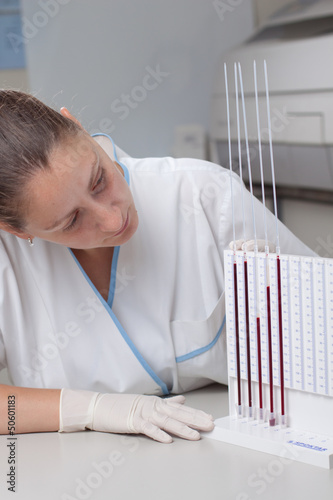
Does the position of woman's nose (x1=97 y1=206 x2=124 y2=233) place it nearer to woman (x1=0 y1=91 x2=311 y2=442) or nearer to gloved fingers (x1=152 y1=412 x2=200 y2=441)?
woman (x1=0 y1=91 x2=311 y2=442)

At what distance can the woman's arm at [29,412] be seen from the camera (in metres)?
1.32

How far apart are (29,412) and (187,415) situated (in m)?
0.32

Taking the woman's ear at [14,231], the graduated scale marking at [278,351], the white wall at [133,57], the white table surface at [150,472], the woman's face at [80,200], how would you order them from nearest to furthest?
the white table surface at [150,472]
the graduated scale marking at [278,351]
the woman's face at [80,200]
the woman's ear at [14,231]
the white wall at [133,57]

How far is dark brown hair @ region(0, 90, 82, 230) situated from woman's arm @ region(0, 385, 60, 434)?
1.16 ft

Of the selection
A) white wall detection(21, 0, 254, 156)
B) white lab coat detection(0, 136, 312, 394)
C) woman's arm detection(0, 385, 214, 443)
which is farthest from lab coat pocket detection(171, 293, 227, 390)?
white wall detection(21, 0, 254, 156)

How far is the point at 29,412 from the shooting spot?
52.4 inches

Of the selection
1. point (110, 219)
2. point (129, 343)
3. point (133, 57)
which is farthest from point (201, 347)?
point (133, 57)

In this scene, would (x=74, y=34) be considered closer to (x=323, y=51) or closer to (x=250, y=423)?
(x=323, y=51)

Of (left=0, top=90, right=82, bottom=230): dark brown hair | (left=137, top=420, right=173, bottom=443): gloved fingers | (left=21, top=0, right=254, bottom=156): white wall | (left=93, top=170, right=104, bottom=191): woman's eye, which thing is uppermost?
(left=21, top=0, right=254, bottom=156): white wall

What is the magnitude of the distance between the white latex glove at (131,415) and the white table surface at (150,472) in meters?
0.02

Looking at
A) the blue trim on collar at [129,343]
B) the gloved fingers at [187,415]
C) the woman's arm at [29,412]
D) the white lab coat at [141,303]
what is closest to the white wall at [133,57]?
the white lab coat at [141,303]

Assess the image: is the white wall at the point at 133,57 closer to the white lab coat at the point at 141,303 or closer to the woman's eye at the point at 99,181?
the white lab coat at the point at 141,303

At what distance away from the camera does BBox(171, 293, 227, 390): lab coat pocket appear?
4.82 ft

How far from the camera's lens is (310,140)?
286 centimetres
